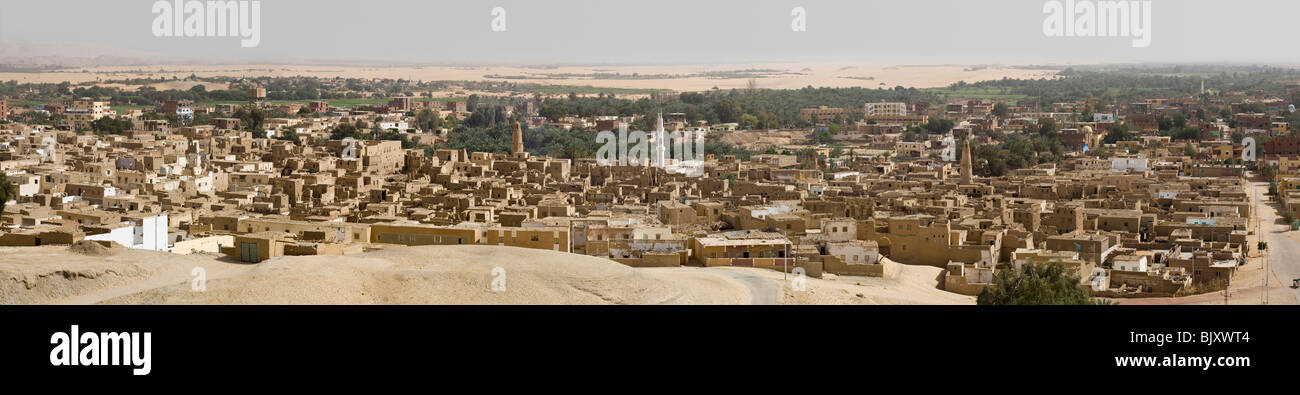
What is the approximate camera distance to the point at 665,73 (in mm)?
145875

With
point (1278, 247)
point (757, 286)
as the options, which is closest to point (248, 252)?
point (757, 286)

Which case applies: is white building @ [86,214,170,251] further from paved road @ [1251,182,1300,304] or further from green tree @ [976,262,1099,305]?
paved road @ [1251,182,1300,304]

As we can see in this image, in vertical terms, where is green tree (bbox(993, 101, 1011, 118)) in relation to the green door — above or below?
above

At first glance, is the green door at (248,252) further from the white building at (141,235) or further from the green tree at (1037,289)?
the green tree at (1037,289)

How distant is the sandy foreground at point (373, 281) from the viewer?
11.8 metres

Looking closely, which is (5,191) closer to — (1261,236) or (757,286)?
(757,286)

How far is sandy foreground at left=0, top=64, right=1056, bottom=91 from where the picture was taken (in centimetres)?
10031

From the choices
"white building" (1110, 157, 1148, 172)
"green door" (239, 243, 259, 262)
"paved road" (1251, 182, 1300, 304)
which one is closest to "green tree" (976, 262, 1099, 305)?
"paved road" (1251, 182, 1300, 304)

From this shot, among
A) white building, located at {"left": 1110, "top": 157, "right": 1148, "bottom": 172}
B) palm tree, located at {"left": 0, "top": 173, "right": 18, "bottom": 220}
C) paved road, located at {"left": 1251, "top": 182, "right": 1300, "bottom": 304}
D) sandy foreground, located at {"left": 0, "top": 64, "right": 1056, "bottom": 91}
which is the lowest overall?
paved road, located at {"left": 1251, "top": 182, "right": 1300, "bottom": 304}

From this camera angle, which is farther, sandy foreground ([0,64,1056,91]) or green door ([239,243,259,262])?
sandy foreground ([0,64,1056,91])

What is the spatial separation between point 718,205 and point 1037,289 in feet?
29.7

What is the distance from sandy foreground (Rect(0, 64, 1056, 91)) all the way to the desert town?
5184 cm

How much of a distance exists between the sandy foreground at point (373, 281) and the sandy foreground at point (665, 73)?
75.9 meters
